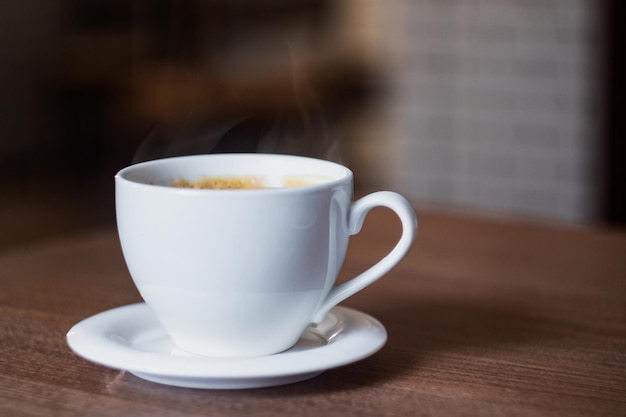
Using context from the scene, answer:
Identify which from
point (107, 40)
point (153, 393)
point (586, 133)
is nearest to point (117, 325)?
point (153, 393)

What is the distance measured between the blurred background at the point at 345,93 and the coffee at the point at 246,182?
3.87 ft

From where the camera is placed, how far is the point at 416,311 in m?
0.73

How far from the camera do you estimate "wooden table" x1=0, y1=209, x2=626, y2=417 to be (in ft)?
1.65

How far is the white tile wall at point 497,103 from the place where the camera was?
2.47 meters

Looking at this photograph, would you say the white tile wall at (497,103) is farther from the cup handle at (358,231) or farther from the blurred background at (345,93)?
the cup handle at (358,231)

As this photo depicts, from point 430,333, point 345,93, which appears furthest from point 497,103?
point 430,333

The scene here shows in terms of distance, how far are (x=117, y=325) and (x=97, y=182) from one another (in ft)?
9.82

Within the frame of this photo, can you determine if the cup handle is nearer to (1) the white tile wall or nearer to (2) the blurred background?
(2) the blurred background

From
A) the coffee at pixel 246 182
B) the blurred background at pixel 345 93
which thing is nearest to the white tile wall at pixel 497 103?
the blurred background at pixel 345 93

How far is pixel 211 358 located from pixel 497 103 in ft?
7.20

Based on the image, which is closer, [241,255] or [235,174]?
[241,255]

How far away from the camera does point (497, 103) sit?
2.60 metres

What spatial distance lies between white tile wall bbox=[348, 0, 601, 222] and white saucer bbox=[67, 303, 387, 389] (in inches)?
79.8

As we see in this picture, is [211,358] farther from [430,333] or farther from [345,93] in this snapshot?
[345,93]
